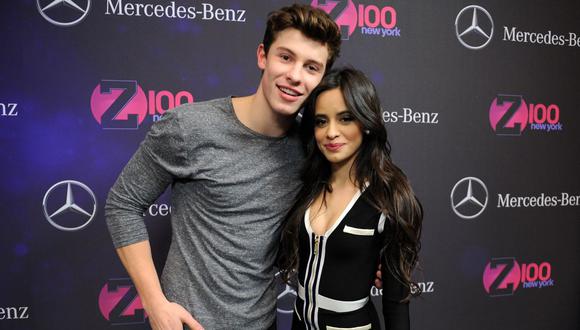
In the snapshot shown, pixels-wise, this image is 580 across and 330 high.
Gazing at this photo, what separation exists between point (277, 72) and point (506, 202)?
1675 mm

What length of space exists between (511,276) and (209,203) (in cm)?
188

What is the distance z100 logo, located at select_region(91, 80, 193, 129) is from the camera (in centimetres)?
172

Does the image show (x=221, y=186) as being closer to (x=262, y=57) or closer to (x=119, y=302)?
(x=262, y=57)

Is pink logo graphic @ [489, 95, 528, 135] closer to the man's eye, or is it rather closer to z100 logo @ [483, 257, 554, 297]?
z100 logo @ [483, 257, 554, 297]

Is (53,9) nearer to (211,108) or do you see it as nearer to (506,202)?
(211,108)

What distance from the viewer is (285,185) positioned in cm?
116

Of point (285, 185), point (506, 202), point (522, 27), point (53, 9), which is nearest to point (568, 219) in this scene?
point (506, 202)

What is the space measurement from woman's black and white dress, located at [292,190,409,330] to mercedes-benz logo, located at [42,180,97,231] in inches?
43.3

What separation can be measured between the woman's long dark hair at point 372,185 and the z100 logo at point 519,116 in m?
1.27

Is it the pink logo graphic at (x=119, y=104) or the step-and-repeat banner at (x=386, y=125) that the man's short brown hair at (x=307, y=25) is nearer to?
the step-and-repeat banner at (x=386, y=125)

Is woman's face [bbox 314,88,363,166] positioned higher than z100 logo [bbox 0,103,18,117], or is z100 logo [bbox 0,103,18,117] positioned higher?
z100 logo [bbox 0,103,18,117]

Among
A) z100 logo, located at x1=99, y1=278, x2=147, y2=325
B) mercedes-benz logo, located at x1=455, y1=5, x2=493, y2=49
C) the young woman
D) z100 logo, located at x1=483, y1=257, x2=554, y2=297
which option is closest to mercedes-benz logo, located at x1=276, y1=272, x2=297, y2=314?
z100 logo, located at x1=99, y1=278, x2=147, y2=325

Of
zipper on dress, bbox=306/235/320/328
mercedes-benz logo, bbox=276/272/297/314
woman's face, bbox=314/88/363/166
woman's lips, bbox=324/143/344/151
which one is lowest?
mercedes-benz logo, bbox=276/272/297/314

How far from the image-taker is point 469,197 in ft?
6.88
